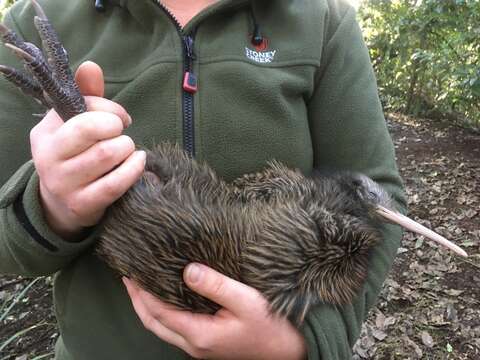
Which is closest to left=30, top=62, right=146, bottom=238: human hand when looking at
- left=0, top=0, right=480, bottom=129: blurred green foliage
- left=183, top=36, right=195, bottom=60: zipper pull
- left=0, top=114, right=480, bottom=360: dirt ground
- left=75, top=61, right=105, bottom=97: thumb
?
left=75, top=61, right=105, bottom=97: thumb

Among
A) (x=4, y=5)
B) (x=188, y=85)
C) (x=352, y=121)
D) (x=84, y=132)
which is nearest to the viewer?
(x=84, y=132)

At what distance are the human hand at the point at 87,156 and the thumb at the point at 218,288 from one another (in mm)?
262

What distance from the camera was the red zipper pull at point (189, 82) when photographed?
56.4 inches

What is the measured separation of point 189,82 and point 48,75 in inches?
18.0

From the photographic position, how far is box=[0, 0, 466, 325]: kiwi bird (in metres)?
1.12

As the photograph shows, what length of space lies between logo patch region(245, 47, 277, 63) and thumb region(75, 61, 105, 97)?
53cm

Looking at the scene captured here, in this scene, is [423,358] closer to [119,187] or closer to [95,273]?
[95,273]

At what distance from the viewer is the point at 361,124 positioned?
159 centimetres

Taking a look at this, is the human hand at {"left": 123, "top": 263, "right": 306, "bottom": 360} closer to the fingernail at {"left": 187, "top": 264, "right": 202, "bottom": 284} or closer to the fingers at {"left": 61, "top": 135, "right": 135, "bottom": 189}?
the fingernail at {"left": 187, "top": 264, "right": 202, "bottom": 284}

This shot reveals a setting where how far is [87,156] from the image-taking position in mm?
1024

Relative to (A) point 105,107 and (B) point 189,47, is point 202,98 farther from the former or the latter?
(A) point 105,107

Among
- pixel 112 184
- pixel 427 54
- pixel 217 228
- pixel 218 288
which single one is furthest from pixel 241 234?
pixel 427 54

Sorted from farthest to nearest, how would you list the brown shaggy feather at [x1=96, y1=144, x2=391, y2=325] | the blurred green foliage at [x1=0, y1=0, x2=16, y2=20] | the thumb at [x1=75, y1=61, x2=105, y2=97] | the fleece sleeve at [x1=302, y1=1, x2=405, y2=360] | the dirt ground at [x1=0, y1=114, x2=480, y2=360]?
the blurred green foliage at [x1=0, y1=0, x2=16, y2=20] < the dirt ground at [x1=0, y1=114, x2=480, y2=360] < the fleece sleeve at [x1=302, y1=1, x2=405, y2=360] < the brown shaggy feather at [x1=96, y1=144, x2=391, y2=325] < the thumb at [x1=75, y1=61, x2=105, y2=97]

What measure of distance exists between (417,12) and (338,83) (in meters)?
4.58
